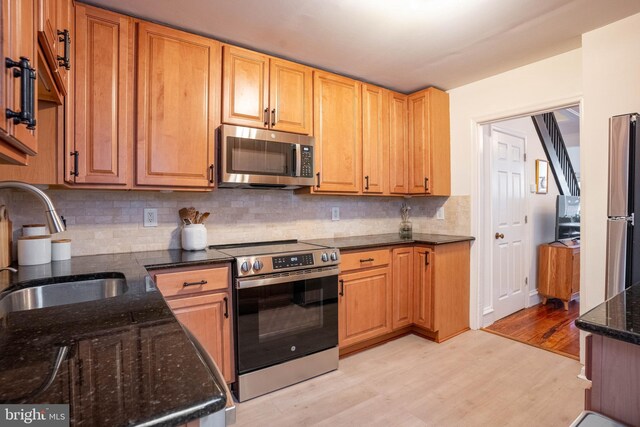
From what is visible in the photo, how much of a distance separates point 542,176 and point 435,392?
325 centimetres

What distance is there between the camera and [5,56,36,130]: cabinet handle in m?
0.74

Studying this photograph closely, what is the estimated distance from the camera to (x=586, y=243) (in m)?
2.26

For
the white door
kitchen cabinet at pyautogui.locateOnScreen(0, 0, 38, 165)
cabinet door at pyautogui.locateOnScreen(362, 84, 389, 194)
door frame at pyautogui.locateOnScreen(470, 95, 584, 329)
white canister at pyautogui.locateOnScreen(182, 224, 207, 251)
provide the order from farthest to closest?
1. the white door
2. door frame at pyautogui.locateOnScreen(470, 95, 584, 329)
3. cabinet door at pyautogui.locateOnScreen(362, 84, 389, 194)
4. white canister at pyautogui.locateOnScreen(182, 224, 207, 251)
5. kitchen cabinet at pyautogui.locateOnScreen(0, 0, 38, 165)

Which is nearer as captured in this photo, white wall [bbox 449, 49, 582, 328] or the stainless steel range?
the stainless steel range

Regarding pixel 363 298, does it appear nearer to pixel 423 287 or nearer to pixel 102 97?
pixel 423 287

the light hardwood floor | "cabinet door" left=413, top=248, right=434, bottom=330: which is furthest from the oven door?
"cabinet door" left=413, top=248, right=434, bottom=330

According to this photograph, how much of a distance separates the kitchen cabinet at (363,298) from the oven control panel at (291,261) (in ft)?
1.25

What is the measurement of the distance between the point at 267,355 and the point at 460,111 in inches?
112

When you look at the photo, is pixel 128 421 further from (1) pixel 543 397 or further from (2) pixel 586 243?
(2) pixel 586 243

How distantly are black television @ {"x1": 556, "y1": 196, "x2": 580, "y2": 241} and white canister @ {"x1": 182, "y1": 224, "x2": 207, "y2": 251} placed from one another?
401cm

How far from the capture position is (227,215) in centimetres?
258

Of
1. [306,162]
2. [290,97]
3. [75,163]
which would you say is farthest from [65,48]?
[306,162]

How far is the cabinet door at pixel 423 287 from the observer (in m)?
2.91

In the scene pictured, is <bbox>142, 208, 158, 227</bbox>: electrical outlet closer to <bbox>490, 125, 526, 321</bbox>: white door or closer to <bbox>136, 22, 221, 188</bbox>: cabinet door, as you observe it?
<bbox>136, 22, 221, 188</bbox>: cabinet door
